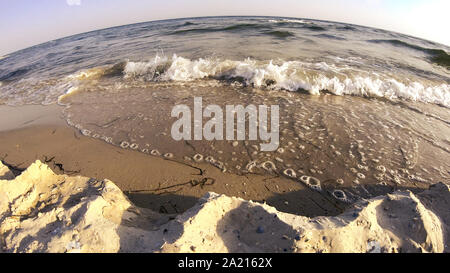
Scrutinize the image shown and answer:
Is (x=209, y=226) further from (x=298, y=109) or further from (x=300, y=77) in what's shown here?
(x=300, y=77)

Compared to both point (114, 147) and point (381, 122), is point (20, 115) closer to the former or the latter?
point (114, 147)

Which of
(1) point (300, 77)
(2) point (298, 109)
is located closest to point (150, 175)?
(2) point (298, 109)

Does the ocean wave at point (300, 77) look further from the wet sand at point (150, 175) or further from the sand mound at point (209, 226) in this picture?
the sand mound at point (209, 226)

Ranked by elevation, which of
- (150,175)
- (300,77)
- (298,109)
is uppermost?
(300,77)

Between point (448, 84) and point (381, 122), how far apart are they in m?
4.86

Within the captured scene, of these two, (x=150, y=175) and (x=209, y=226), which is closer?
(x=209, y=226)

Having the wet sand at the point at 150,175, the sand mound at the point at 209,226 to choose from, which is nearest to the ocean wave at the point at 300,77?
the wet sand at the point at 150,175

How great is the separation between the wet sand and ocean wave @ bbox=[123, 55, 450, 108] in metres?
3.74

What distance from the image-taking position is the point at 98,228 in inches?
62.6

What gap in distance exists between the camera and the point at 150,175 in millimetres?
2758

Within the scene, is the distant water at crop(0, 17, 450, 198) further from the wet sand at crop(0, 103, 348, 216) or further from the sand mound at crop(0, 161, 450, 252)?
the sand mound at crop(0, 161, 450, 252)

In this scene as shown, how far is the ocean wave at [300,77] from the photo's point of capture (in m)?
5.54

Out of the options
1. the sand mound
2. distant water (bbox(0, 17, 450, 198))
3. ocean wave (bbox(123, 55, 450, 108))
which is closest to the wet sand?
distant water (bbox(0, 17, 450, 198))

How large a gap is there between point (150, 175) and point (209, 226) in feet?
4.72
